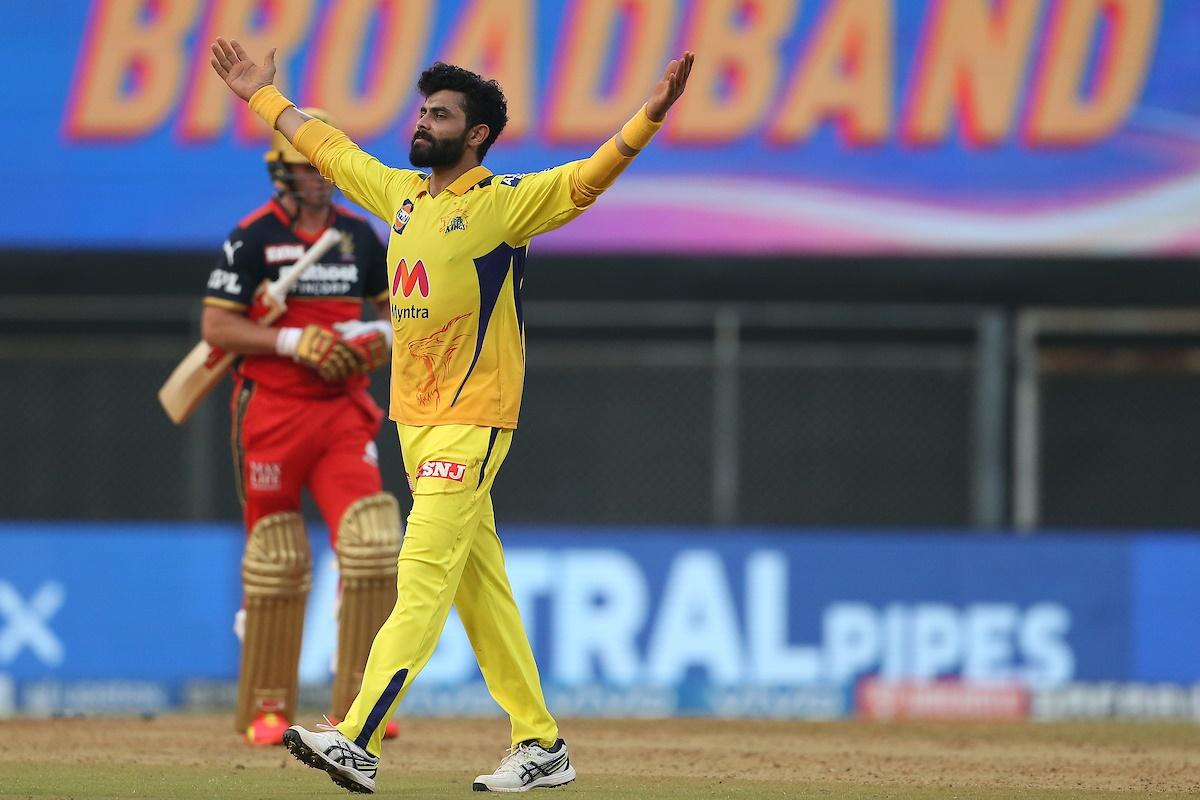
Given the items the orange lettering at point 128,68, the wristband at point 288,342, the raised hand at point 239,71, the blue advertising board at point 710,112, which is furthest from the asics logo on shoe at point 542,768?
the orange lettering at point 128,68

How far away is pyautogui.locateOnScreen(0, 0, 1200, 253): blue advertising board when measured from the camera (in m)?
13.0

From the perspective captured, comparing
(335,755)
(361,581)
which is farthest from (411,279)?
(361,581)

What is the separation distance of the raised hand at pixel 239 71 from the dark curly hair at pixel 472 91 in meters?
0.69

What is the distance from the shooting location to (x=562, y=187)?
6391 millimetres

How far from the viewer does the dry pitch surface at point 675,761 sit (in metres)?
6.98

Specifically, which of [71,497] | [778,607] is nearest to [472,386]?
[778,607]

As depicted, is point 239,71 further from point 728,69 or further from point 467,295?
point 728,69

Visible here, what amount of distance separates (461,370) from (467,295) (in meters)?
0.23

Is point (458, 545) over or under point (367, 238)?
under

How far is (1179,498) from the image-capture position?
14375 millimetres

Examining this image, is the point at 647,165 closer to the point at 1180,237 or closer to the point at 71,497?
the point at 1180,237

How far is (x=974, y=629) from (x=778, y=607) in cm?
105

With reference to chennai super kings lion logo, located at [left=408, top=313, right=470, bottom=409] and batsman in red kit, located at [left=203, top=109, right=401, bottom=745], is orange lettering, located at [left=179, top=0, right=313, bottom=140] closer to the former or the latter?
batsman in red kit, located at [left=203, top=109, right=401, bottom=745]

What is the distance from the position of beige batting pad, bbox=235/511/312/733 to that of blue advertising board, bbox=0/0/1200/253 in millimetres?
4912
